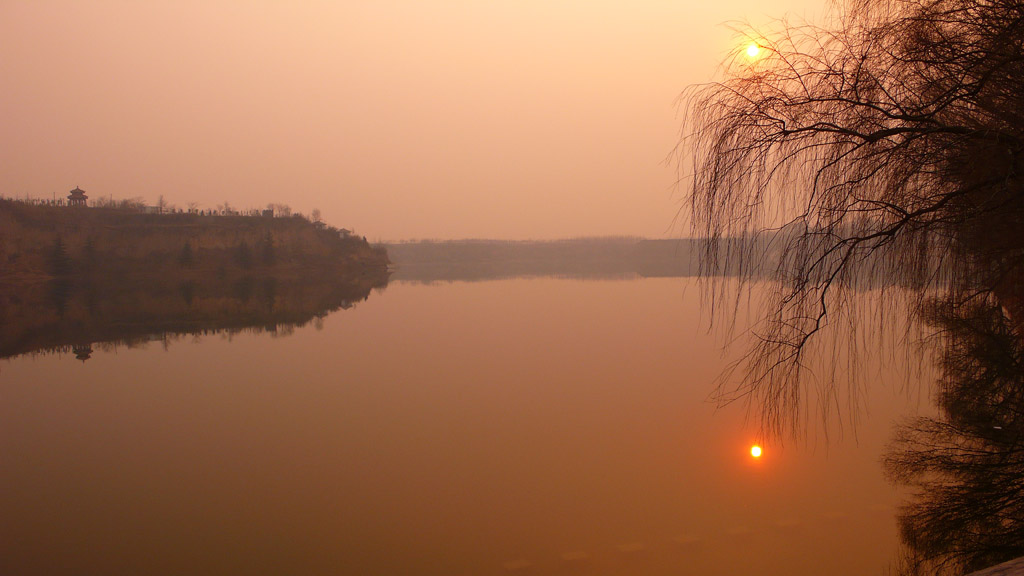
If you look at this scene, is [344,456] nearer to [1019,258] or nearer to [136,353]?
[1019,258]

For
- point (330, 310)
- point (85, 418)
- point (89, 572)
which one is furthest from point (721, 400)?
point (330, 310)

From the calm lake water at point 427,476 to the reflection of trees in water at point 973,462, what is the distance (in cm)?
30

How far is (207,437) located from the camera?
778cm

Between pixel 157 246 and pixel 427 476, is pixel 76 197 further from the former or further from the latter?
pixel 427 476

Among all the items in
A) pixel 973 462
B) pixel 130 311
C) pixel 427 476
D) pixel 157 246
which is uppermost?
pixel 157 246

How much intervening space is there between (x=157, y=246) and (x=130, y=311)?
28.5 metres

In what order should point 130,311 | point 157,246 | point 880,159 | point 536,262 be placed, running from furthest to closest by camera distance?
point 536,262
point 157,246
point 130,311
point 880,159

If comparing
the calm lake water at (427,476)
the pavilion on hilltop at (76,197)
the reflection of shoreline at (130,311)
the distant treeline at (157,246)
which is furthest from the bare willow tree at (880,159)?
the pavilion on hilltop at (76,197)

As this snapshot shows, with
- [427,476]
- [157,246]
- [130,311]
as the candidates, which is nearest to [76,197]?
[157,246]

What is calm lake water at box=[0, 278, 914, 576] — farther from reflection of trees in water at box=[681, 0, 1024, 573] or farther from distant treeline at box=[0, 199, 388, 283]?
distant treeline at box=[0, 199, 388, 283]

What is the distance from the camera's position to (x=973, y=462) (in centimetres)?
485

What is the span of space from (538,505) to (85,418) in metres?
6.30

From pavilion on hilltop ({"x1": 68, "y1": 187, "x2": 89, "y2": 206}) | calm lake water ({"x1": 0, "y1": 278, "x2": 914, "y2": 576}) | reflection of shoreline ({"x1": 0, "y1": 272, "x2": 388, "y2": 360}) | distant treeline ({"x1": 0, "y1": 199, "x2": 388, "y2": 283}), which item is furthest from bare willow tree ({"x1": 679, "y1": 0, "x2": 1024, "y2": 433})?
pavilion on hilltop ({"x1": 68, "y1": 187, "x2": 89, "y2": 206})

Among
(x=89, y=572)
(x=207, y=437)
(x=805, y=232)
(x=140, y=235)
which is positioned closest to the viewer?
(x=805, y=232)
